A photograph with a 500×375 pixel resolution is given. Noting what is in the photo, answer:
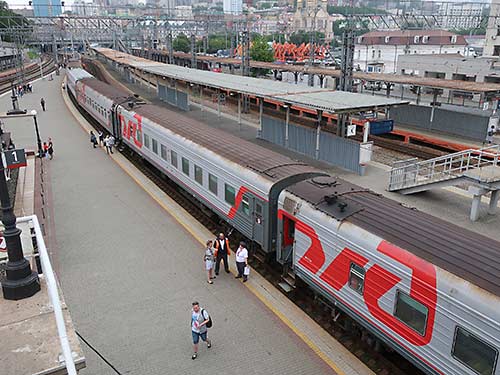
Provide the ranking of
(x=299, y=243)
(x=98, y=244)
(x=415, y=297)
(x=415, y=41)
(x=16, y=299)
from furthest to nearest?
(x=415, y=41)
(x=98, y=244)
(x=299, y=243)
(x=415, y=297)
(x=16, y=299)

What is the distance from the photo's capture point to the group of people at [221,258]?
38.1ft

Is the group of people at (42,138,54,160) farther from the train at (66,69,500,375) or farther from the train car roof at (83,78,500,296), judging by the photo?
the train car roof at (83,78,500,296)

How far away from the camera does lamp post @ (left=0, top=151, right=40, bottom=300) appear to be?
669 centimetres

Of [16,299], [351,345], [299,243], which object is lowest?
[351,345]

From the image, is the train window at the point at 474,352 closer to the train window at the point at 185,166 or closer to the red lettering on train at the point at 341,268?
the red lettering on train at the point at 341,268

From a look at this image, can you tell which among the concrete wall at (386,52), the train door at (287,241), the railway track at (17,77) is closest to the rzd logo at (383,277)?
the train door at (287,241)

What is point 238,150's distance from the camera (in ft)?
46.6

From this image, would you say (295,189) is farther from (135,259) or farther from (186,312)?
(135,259)

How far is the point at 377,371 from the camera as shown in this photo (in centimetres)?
873

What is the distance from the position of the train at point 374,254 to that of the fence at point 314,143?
7567 millimetres

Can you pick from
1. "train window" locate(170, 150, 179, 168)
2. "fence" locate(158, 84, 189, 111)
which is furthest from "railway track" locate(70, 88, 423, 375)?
"fence" locate(158, 84, 189, 111)

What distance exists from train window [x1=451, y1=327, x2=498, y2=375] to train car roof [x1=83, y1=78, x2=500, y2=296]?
806mm

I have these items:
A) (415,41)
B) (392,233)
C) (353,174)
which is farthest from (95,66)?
(392,233)

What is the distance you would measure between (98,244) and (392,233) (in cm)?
957
